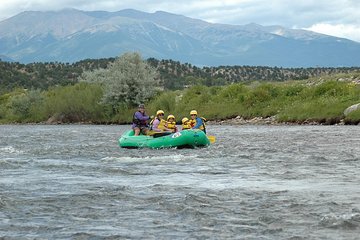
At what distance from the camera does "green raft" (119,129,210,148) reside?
23891mm

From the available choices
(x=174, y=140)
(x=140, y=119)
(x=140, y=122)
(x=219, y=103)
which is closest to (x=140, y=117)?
(x=140, y=119)

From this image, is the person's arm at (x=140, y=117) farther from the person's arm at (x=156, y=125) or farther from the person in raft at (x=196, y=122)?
the person in raft at (x=196, y=122)

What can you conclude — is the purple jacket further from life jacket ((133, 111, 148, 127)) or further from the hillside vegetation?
the hillside vegetation

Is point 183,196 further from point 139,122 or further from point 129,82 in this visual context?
point 129,82

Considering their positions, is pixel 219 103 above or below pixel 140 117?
below

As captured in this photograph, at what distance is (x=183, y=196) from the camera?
12.5 metres

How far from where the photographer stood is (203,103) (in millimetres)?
60062

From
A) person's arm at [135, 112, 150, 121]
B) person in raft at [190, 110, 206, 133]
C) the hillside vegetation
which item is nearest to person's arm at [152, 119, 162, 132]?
person's arm at [135, 112, 150, 121]

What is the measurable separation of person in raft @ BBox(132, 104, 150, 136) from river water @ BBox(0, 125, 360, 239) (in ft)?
15.4

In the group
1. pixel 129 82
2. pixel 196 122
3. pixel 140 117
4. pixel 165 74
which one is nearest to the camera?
pixel 196 122

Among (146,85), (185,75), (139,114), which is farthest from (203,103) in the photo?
Answer: (185,75)

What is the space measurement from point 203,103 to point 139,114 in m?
34.1

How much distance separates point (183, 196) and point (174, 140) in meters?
11.5

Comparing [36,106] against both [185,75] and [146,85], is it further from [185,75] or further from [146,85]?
[185,75]
